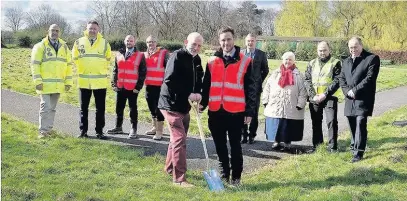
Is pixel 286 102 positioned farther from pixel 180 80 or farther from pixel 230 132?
pixel 180 80

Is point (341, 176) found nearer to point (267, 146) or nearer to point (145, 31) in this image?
point (267, 146)

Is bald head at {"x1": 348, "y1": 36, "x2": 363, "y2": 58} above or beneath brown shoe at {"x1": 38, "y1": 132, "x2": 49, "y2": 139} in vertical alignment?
above

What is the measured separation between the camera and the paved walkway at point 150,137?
25.8ft

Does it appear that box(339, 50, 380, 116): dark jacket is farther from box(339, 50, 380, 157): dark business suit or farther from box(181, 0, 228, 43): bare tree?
box(181, 0, 228, 43): bare tree

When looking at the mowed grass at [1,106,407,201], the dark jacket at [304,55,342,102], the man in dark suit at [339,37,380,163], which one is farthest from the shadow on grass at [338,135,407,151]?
the dark jacket at [304,55,342,102]

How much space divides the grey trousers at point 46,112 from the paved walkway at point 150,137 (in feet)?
2.39

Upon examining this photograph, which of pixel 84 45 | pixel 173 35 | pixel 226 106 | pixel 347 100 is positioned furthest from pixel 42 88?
pixel 173 35

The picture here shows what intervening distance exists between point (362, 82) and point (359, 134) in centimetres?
83

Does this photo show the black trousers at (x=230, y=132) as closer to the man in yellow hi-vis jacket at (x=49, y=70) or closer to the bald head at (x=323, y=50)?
the bald head at (x=323, y=50)

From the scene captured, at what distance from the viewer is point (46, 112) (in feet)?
28.3

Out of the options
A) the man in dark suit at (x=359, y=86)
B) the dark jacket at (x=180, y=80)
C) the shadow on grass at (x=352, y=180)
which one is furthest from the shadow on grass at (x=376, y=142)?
the dark jacket at (x=180, y=80)

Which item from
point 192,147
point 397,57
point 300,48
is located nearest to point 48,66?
point 192,147

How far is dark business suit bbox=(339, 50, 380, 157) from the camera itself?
7.20 metres

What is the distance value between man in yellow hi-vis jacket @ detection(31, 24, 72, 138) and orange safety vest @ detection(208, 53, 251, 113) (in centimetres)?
366
